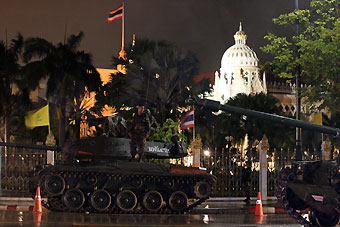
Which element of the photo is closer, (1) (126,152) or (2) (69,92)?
(1) (126,152)

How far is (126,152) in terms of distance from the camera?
22969mm

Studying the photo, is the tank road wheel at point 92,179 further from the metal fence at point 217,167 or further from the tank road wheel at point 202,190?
the metal fence at point 217,167

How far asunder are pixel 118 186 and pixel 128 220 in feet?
11.3

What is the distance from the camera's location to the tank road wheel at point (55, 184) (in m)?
21.5

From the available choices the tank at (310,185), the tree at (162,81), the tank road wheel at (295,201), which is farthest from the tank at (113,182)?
the tree at (162,81)

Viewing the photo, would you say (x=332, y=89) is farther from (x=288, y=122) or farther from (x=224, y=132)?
(x=224, y=132)

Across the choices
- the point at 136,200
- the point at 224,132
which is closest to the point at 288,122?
the point at 136,200

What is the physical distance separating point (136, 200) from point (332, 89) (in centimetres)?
1426

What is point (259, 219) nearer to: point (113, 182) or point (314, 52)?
point (113, 182)

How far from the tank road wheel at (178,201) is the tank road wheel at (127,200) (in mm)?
1194

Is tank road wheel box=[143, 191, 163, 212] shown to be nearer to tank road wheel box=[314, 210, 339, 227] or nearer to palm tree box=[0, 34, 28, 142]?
tank road wheel box=[314, 210, 339, 227]

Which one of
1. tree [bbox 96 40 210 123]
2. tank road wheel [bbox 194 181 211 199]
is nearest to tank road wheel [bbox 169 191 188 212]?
tank road wheel [bbox 194 181 211 199]

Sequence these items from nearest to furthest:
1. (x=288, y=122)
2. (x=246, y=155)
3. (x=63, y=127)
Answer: (x=288, y=122) < (x=246, y=155) < (x=63, y=127)

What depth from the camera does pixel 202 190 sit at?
22.7m
